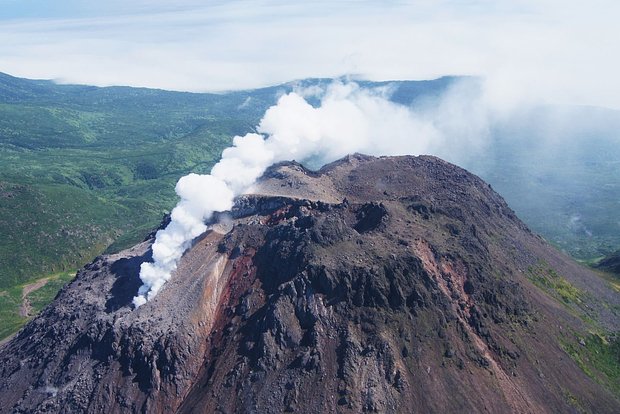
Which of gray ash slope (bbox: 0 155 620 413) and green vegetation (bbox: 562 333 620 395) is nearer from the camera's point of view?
gray ash slope (bbox: 0 155 620 413)

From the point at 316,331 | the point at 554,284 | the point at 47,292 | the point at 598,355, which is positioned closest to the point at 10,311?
the point at 47,292

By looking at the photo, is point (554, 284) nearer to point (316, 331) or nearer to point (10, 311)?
point (316, 331)

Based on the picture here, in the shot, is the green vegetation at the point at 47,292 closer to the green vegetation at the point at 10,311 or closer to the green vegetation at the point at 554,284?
the green vegetation at the point at 10,311

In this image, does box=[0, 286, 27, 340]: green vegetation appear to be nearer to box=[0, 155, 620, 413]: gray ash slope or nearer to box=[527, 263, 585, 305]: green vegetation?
box=[0, 155, 620, 413]: gray ash slope

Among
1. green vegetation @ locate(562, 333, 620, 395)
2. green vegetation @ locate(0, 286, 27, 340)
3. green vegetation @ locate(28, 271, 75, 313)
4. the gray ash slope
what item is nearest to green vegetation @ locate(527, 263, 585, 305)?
the gray ash slope

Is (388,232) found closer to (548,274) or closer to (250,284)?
(250,284)
